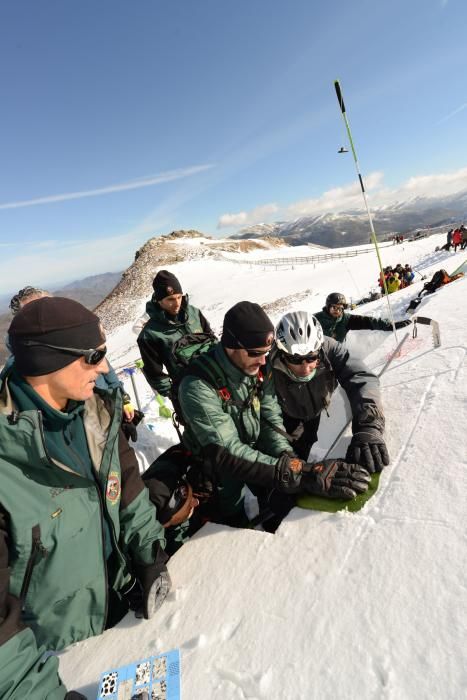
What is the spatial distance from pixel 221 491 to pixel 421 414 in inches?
78.0

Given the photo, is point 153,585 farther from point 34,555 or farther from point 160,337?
point 160,337

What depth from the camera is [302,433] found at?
4203 mm

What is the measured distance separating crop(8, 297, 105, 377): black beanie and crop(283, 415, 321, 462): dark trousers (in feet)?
9.08

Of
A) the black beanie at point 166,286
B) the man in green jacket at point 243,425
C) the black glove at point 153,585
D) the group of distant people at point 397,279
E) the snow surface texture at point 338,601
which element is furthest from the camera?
the group of distant people at point 397,279

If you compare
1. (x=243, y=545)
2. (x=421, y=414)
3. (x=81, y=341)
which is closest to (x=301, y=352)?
(x=421, y=414)

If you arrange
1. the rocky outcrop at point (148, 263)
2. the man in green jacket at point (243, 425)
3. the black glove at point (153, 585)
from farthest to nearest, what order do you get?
1. the rocky outcrop at point (148, 263)
2. the man in green jacket at point (243, 425)
3. the black glove at point (153, 585)

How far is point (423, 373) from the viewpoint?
3617 millimetres

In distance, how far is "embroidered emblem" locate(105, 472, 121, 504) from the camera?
214cm

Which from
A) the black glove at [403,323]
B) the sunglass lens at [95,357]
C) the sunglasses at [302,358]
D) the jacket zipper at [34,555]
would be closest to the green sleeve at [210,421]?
the sunglasses at [302,358]

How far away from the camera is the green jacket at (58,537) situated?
151cm

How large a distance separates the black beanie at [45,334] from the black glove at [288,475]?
1.68 meters

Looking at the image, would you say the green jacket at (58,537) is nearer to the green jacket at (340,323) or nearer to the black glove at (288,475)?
the black glove at (288,475)

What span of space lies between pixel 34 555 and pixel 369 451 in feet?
7.27

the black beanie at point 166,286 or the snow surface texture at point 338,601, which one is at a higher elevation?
the black beanie at point 166,286
